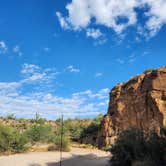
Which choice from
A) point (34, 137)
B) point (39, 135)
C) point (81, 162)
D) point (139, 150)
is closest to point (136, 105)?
point (39, 135)

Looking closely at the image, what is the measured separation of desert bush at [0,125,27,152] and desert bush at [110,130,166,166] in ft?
54.7

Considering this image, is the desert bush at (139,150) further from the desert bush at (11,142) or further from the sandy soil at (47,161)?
the desert bush at (11,142)

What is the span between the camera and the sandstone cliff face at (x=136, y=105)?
134ft

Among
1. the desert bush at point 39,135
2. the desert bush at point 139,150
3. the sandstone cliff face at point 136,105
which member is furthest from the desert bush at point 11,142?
the desert bush at point 139,150

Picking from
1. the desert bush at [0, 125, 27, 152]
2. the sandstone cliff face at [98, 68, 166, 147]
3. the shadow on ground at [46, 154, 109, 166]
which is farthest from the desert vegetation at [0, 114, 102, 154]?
the shadow on ground at [46, 154, 109, 166]

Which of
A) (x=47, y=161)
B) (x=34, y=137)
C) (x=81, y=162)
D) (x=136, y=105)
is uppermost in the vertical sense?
(x=136, y=105)

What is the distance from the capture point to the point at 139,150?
905 inches

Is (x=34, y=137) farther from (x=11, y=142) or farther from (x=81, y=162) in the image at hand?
(x=81, y=162)

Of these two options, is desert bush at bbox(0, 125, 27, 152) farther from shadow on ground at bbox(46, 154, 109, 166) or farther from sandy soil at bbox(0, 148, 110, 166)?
shadow on ground at bbox(46, 154, 109, 166)

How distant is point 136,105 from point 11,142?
53.5 feet

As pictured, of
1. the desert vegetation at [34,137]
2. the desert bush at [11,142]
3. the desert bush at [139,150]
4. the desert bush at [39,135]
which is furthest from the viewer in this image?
the desert bush at [39,135]

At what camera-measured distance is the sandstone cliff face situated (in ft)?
134

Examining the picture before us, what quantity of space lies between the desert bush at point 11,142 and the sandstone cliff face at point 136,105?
37.9ft

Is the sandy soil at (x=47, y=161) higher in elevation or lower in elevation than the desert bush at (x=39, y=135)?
lower
